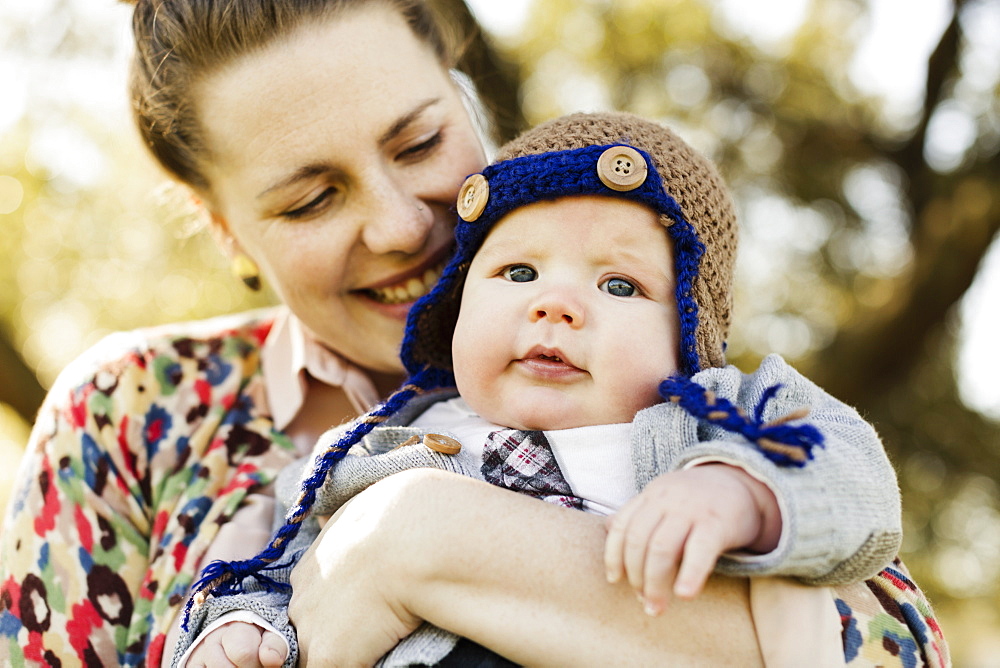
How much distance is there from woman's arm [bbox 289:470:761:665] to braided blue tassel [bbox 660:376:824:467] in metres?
0.25

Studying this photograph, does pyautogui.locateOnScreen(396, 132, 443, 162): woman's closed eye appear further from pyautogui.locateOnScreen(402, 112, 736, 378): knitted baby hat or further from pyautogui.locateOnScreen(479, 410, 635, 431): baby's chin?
pyautogui.locateOnScreen(479, 410, 635, 431): baby's chin

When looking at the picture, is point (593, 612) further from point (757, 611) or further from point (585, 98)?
point (585, 98)

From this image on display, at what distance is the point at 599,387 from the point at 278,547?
76 cm

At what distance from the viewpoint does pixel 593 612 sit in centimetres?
138

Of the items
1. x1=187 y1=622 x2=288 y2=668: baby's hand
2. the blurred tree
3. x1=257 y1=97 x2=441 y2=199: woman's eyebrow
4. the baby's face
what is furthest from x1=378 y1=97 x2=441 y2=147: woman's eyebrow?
the blurred tree

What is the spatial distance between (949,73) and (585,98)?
274cm

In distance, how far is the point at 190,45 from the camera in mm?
2234

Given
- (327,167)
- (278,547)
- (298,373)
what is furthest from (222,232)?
(278,547)

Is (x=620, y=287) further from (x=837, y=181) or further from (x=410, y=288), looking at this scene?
(x=837, y=181)

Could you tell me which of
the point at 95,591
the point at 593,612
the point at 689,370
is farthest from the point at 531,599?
the point at 95,591

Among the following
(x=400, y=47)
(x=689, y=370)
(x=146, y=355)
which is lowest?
(x=689, y=370)

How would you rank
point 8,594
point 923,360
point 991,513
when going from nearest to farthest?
point 8,594, point 923,360, point 991,513

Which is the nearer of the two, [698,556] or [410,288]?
[698,556]

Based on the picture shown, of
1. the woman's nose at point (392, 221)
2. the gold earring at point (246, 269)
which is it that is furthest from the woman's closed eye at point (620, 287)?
the gold earring at point (246, 269)
